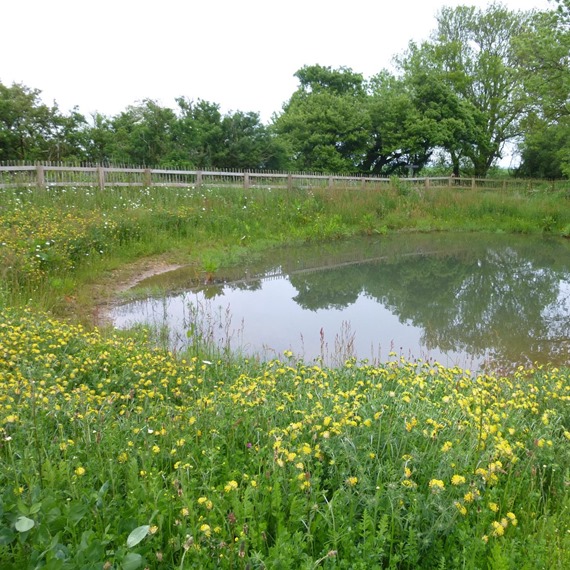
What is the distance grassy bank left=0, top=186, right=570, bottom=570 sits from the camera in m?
1.68

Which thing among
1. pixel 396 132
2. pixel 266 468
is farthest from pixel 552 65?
pixel 266 468

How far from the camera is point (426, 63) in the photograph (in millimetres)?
31625

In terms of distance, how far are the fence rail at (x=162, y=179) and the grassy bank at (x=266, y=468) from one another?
851 centimetres

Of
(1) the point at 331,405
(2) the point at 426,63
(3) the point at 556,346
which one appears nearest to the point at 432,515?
(1) the point at 331,405

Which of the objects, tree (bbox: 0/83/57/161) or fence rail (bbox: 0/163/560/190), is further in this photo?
tree (bbox: 0/83/57/161)

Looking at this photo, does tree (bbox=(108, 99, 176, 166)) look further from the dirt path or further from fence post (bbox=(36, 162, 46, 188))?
the dirt path

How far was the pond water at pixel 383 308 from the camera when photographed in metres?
6.02

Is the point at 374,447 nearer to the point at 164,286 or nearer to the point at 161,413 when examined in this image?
the point at 161,413

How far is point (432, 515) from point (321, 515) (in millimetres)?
445

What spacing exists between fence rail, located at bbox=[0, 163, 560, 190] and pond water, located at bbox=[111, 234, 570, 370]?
15.0 ft

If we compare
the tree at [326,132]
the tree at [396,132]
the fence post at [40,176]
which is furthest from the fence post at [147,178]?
the tree at [396,132]

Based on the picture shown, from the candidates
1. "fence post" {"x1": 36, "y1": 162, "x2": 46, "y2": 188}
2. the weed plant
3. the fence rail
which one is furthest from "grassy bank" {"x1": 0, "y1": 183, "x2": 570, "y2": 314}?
the weed plant

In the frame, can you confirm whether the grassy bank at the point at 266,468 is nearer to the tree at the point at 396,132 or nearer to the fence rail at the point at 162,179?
the fence rail at the point at 162,179

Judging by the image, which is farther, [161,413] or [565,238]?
[565,238]
